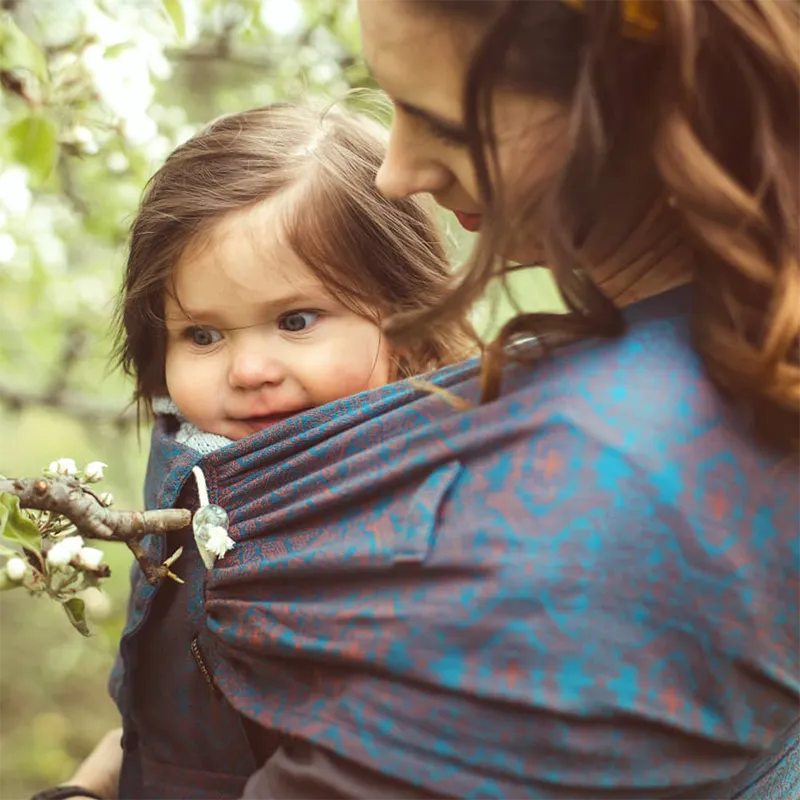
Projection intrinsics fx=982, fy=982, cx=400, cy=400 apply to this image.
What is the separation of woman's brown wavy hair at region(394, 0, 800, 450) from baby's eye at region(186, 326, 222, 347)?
62 centimetres

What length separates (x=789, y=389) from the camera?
85 cm

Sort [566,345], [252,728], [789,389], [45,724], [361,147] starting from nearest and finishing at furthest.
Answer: [789,389] → [566,345] → [252,728] → [361,147] → [45,724]

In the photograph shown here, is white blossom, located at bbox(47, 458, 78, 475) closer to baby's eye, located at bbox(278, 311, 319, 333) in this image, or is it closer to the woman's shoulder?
baby's eye, located at bbox(278, 311, 319, 333)

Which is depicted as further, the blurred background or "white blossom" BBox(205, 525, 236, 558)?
the blurred background

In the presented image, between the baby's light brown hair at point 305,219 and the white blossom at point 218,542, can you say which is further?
the baby's light brown hair at point 305,219

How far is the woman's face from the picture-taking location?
0.97 meters

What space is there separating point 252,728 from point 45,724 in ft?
9.24

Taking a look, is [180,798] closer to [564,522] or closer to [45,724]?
[564,522]

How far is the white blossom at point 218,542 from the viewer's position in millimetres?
1216

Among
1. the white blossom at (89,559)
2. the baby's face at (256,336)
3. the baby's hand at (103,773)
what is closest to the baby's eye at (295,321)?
the baby's face at (256,336)

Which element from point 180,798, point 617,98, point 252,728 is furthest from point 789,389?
point 180,798

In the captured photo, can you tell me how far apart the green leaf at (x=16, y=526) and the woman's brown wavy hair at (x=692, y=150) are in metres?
0.50

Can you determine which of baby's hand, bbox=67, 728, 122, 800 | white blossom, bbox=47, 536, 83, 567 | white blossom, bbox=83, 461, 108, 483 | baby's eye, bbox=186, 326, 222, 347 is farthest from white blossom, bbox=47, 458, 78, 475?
baby's hand, bbox=67, 728, 122, 800

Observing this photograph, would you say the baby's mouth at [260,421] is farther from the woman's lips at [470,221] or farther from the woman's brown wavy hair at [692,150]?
the woman's brown wavy hair at [692,150]
